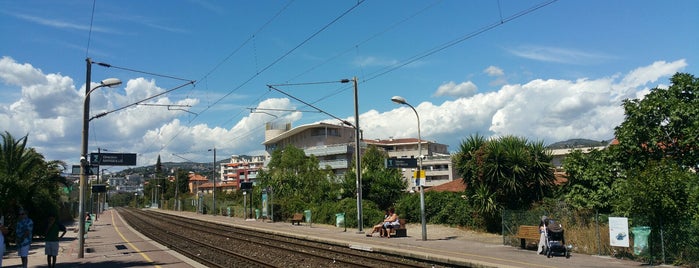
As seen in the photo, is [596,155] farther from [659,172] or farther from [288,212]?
[288,212]

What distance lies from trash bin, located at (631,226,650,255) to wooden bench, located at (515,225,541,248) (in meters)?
3.40

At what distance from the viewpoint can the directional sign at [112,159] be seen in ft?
67.4

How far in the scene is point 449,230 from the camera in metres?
Answer: 28.5

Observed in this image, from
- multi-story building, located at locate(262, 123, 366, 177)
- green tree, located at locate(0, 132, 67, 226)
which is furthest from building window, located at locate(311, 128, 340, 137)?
green tree, located at locate(0, 132, 67, 226)

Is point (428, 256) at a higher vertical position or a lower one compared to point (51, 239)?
lower

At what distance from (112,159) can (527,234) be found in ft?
51.1

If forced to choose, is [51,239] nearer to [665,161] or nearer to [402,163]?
[402,163]

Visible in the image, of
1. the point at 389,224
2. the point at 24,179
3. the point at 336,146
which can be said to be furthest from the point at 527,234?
the point at 336,146

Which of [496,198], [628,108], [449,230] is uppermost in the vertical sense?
[628,108]

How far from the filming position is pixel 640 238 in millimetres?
15109

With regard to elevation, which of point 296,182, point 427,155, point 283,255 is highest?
point 427,155

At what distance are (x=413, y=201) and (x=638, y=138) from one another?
1525 cm

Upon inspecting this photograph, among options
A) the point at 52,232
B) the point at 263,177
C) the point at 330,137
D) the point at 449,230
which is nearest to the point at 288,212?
the point at 263,177

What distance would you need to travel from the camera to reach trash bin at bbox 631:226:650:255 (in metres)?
15.0
